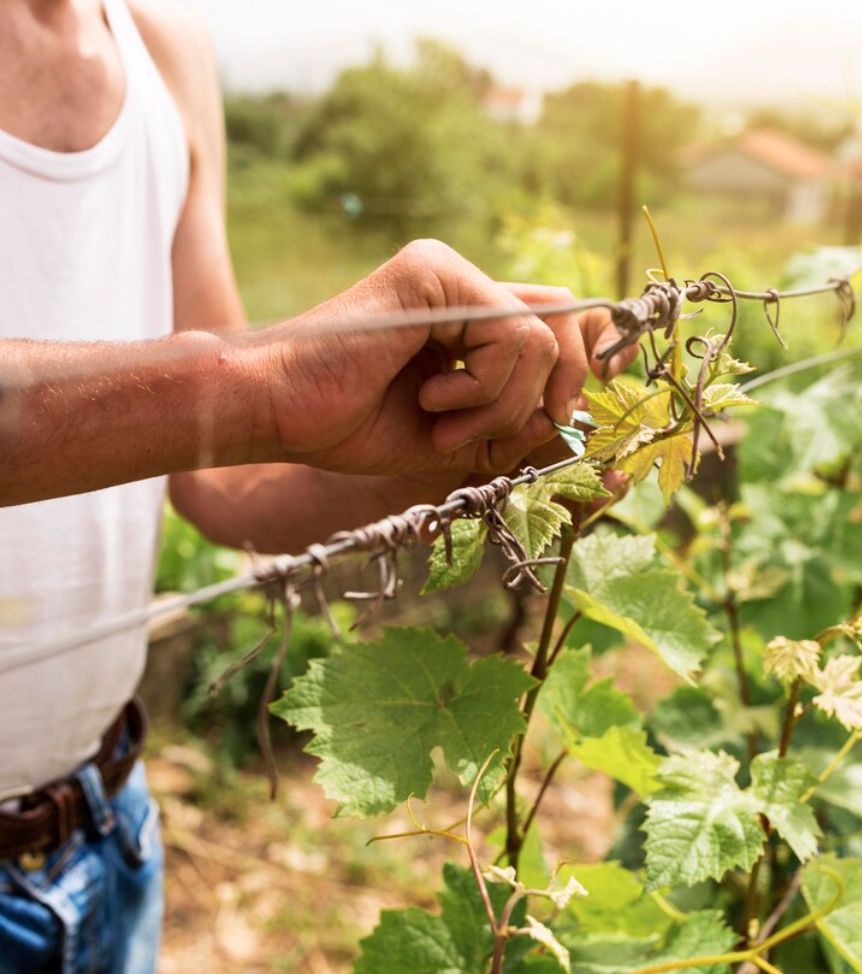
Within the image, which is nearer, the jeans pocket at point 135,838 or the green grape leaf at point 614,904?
the green grape leaf at point 614,904

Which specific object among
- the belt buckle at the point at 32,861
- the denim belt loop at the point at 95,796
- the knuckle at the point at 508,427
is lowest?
the belt buckle at the point at 32,861

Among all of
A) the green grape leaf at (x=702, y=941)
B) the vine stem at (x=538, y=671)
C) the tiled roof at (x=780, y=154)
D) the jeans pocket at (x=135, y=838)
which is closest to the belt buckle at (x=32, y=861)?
the jeans pocket at (x=135, y=838)

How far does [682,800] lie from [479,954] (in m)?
0.22

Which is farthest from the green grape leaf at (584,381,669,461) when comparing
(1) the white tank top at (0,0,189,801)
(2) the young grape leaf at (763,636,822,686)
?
(1) the white tank top at (0,0,189,801)

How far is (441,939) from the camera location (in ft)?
3.05

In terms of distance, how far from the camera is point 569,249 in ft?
8.08

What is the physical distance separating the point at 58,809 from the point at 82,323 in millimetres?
633

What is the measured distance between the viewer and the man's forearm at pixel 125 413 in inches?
30.7

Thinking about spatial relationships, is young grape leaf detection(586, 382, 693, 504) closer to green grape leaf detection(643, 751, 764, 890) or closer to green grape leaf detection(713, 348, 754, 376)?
green grape leaf detection(713, 348, 754, 376)

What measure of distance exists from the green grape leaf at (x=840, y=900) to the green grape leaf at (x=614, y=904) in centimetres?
15

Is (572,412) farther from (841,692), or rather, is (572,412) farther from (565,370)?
(841,692)

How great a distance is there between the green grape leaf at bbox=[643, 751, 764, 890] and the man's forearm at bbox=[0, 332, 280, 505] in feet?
1.50

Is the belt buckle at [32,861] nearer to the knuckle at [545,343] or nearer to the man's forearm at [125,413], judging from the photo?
the man's forearm at [125,413]

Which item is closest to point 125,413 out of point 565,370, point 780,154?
point 565,370
